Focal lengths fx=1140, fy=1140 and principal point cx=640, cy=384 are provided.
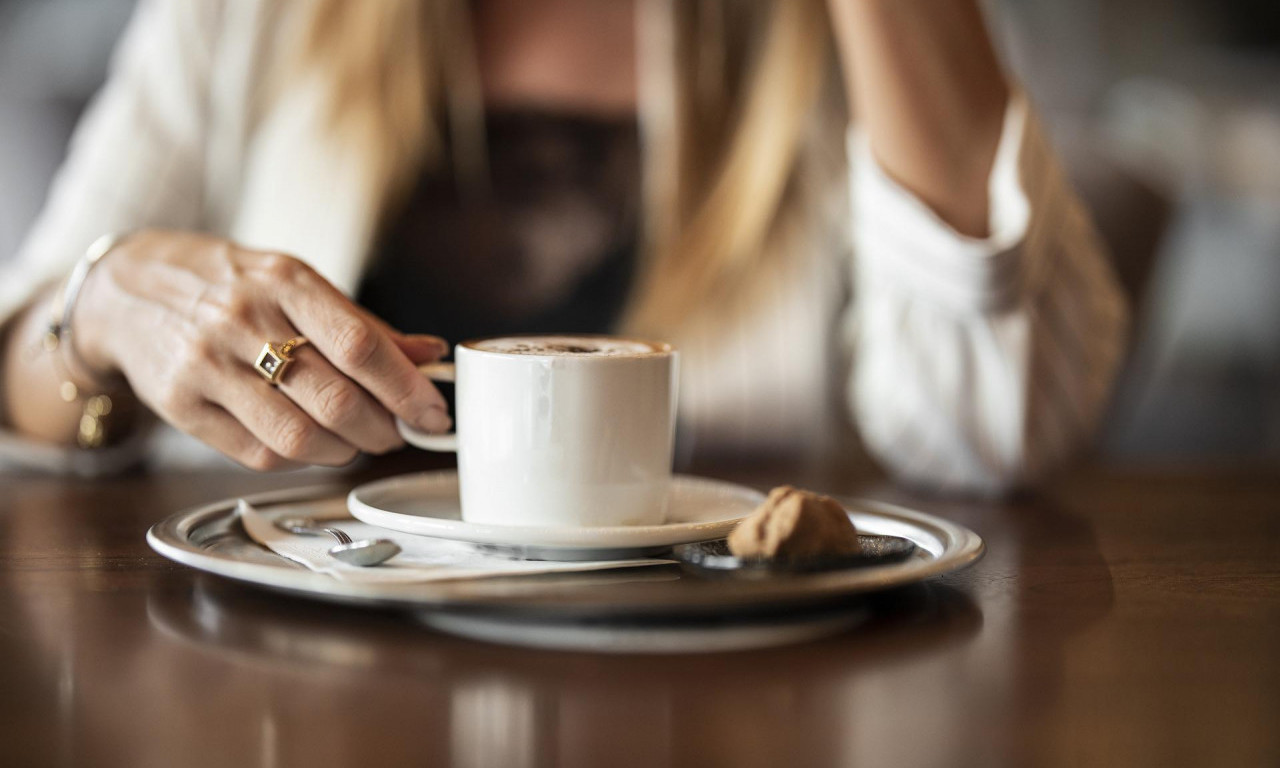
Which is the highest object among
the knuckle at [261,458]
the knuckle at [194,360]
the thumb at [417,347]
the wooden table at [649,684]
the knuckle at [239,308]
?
the knuckle at [239,308]

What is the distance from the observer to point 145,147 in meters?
1.33

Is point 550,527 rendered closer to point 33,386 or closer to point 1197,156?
point 33,386

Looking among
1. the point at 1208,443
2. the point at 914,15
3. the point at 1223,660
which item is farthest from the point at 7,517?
the point at 1208,443

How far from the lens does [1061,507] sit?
2.76 feet

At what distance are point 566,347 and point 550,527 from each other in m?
0.14

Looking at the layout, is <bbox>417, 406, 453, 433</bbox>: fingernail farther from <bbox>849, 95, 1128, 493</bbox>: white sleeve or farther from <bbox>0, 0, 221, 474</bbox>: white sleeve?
<bbox>0, 0, 221, 474</bbox>: white sleeve

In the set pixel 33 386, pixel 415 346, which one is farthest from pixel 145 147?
pixel 415 346

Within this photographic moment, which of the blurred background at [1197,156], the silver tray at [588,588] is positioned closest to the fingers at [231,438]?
the silver tray at [588,588]

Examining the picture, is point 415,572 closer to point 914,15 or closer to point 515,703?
point 515,703

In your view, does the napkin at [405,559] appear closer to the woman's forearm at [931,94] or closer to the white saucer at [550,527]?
the white saucer at [550,527]

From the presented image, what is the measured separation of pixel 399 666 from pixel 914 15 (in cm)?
77

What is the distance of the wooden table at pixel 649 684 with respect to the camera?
1.08 feet

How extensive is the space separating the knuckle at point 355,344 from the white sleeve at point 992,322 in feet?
1.78

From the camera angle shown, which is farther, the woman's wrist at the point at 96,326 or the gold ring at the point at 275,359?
the woman's wrist at the point at 96,326
